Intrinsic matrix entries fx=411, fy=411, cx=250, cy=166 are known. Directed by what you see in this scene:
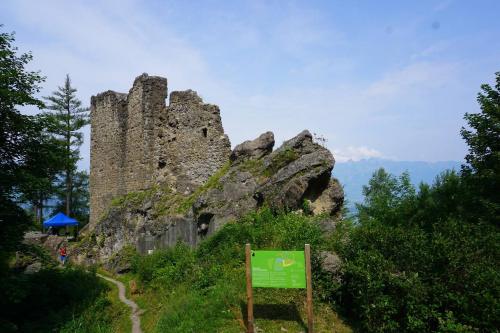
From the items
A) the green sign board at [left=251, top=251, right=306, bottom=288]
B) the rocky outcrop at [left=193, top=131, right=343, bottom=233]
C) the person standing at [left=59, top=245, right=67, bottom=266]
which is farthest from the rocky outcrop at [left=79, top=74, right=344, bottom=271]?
the green sign board at [left=251, top=251, right=306, bottom=288]

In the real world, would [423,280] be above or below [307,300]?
above

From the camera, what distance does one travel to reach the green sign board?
27.7 ft

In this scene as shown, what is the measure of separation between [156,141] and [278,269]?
13559 mm

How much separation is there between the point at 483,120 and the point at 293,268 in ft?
30.2

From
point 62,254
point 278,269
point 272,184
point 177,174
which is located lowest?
point 62,254

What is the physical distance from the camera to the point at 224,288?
403 inches

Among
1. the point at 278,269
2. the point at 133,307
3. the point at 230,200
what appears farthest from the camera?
the point at 230,200

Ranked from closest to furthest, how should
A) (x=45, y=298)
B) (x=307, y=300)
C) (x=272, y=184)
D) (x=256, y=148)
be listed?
(x=307, y=300)
(x=45, y=298)
(x=272, y=184)
(x=256, y=148)

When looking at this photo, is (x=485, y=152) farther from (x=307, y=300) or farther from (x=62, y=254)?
(x=62, y=254)

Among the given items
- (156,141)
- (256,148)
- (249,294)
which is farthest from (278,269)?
(156,141)

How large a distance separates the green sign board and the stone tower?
426 inches

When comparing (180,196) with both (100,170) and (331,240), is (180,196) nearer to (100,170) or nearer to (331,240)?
(100,170)

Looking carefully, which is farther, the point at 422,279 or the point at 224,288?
the point at 224,288

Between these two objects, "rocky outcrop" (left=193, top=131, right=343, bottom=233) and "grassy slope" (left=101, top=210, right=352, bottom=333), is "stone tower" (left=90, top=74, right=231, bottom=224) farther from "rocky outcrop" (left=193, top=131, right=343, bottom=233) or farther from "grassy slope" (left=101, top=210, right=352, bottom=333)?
"grassy slope" (left=101, top=210, right=352, bottom=333)
